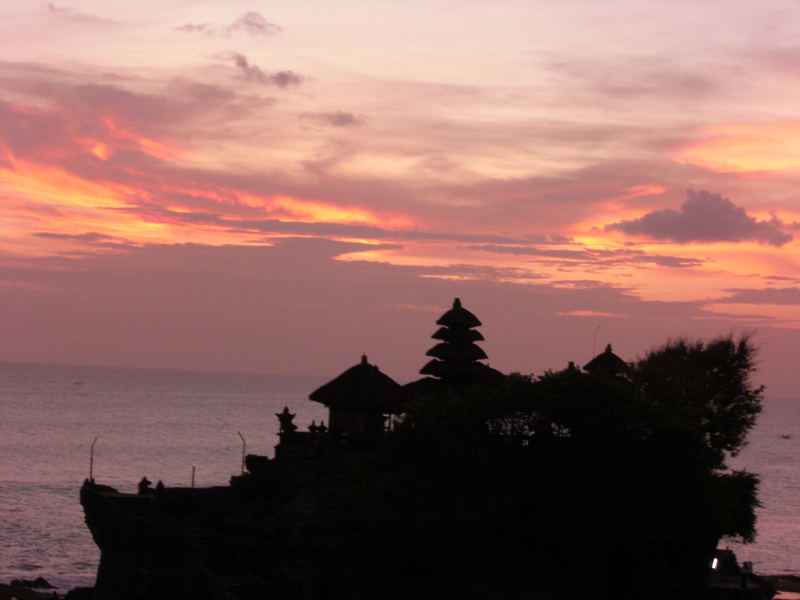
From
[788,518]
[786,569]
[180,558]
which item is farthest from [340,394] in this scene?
[788,518]

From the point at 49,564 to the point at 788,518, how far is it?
75090mm

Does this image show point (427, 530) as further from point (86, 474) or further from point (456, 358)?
point (86, 474)

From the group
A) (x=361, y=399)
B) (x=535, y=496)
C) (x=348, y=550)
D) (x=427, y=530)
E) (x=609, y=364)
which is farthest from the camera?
(x=609, y=364)

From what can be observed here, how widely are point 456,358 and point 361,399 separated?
19.7 ft

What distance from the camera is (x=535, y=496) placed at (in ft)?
130

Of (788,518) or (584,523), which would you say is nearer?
(584,523)

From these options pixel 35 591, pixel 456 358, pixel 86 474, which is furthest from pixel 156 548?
pixel 86 474

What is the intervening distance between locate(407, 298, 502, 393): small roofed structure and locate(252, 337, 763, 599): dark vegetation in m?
7.26

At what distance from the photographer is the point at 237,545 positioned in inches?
1586

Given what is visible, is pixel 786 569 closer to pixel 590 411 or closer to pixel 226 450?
pixel 590 411

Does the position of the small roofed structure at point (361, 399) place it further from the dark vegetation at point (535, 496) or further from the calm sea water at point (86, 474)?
the calm sea water at point (86, 474)

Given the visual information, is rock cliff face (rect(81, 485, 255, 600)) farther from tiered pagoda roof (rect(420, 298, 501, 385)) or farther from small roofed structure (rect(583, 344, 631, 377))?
small roofed structure (rect(583, 344, 631, 377))

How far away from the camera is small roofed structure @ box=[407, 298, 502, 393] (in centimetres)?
4919

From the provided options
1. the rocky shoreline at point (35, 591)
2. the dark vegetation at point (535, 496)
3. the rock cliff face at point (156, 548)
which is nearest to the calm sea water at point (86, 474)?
the rocky shoreline at point (35, 591)
